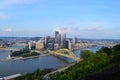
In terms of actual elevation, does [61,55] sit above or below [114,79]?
below

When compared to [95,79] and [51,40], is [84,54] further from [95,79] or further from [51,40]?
[51,40]

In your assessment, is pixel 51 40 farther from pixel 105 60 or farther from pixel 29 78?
pixel 105 60

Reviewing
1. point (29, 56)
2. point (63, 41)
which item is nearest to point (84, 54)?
point (29, 56)

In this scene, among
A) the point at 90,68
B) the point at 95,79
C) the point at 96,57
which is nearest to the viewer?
the point at 95,79

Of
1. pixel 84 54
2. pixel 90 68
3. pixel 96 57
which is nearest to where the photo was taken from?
pixel 90 68

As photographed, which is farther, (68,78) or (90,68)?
(90,68)

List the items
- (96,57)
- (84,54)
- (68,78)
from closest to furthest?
(68,78), (96,57), (84,54)

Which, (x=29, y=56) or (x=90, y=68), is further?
(x=29, y=56)

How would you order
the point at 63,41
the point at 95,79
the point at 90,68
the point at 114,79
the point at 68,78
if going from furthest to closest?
1. the point at 63,41
2. the point at 90,68
3. the point at 68,78
4. the point at 114,79
5. the point at 95,79

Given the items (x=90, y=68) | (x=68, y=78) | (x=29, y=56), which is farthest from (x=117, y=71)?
(x=29, y=56)
